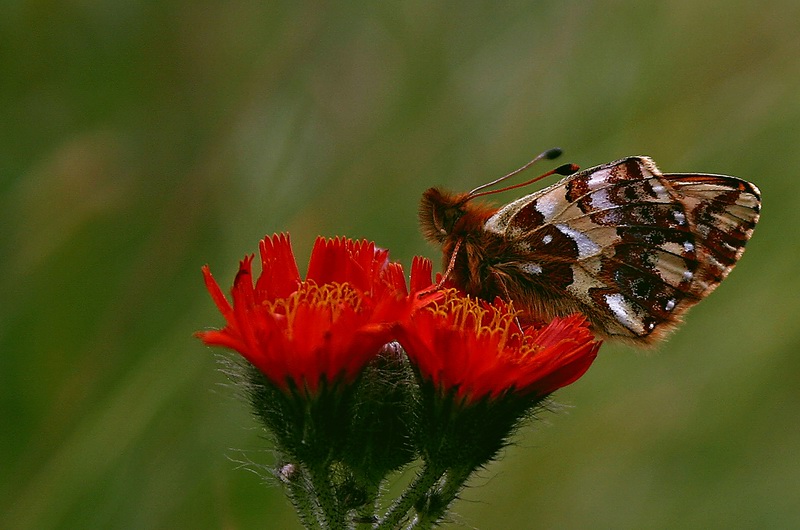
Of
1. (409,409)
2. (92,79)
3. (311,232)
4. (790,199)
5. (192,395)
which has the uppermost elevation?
(92,79)

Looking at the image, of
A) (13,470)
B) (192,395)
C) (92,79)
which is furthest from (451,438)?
(92,79)

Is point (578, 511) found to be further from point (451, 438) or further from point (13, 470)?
point (13, 470)

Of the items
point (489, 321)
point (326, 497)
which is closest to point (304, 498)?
point (326, 497)

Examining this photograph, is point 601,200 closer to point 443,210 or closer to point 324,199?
point 443,210

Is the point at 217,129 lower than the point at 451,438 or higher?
higher

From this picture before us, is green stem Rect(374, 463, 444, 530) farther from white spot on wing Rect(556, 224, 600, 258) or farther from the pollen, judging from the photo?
white spot on wing Rect(556, 224, 600, 258)

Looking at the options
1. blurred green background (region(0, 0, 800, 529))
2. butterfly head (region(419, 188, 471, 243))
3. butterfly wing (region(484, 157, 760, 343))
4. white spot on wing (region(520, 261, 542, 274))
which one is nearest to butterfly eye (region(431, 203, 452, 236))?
butterfly head (region(419, 188, 471, 243))

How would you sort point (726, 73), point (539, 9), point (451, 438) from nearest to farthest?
point (451, 438) → point (539, 9) → point (726, 73)
